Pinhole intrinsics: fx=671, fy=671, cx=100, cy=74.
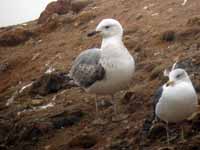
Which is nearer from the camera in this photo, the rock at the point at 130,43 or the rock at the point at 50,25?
the rock at the point at 130,43

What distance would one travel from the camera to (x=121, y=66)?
13141 millimetres

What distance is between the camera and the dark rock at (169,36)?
57.3 feet

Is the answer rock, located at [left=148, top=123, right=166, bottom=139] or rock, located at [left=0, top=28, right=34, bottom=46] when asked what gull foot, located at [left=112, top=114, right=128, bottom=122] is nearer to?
rock, located at [left=148, top=123, right=166, bottom=139]

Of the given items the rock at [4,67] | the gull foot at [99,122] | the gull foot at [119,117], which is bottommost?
the rock at [4,67]

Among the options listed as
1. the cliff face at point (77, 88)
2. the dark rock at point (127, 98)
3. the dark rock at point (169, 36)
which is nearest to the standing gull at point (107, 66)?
the dark rock at point (127, 98)

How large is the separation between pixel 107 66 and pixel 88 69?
23.7 inches

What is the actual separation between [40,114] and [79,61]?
5.76 feet

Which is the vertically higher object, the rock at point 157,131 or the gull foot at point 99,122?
the rock at point 157,131

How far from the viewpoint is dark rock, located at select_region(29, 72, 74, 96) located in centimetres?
1650

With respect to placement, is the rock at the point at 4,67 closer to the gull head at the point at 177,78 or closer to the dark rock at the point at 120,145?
the dark rock at the point at 120,145

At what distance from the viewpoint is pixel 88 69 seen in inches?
543

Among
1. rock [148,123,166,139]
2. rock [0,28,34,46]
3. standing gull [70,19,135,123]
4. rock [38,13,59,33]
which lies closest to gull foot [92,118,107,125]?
standing gull [70,19,135,123]

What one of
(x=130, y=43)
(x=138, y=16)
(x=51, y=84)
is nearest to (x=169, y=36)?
(x=130, y=43)

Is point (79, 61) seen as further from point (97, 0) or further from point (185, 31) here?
point (97, 0)
